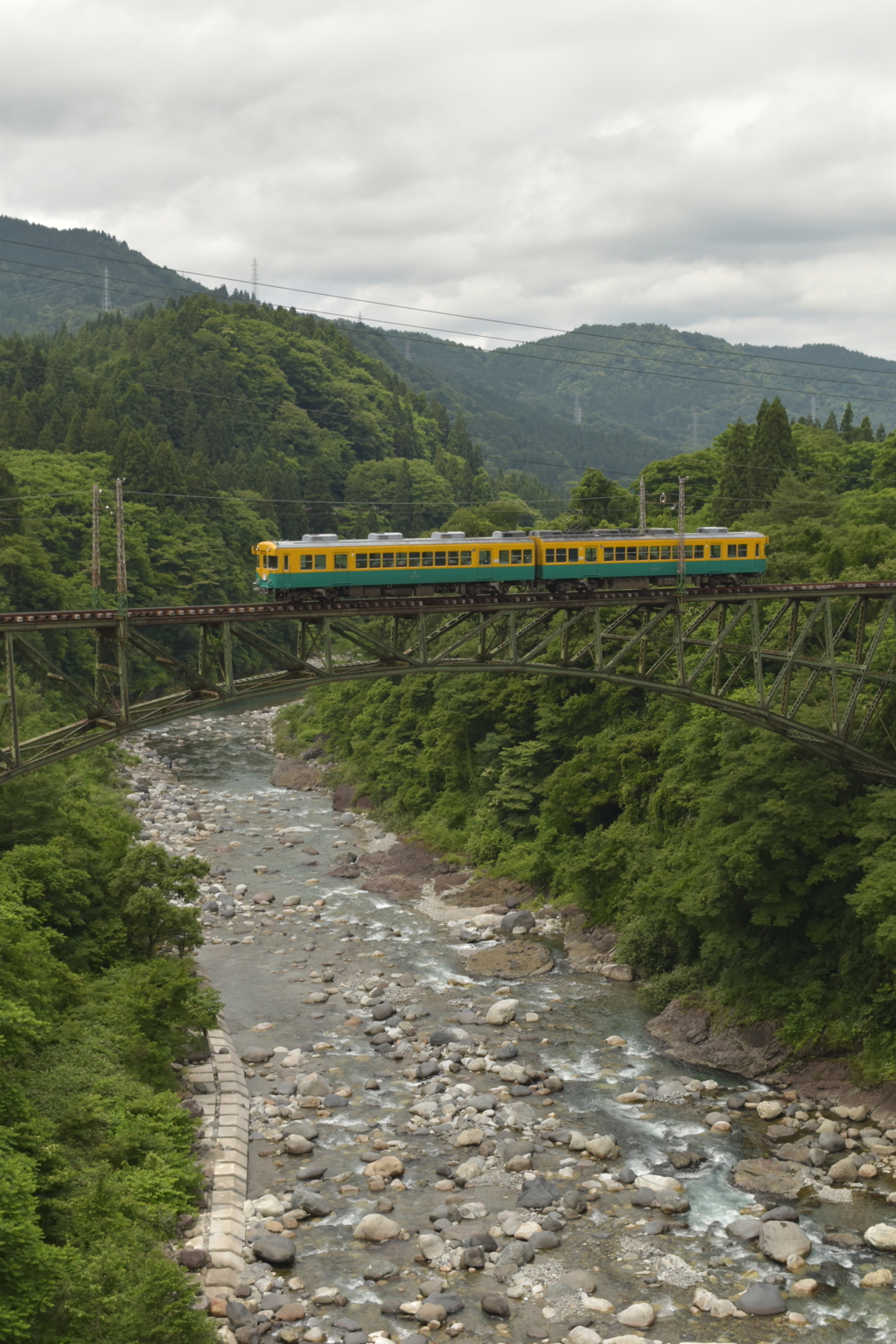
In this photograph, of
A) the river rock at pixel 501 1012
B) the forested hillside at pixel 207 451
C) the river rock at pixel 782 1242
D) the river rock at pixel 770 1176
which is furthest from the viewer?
the forested hillside at pixel 207 451

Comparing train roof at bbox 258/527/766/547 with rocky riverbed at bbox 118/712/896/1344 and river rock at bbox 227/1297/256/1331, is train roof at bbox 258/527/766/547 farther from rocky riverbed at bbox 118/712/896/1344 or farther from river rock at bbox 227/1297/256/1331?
river rock at bbox 227/1297/256/1331

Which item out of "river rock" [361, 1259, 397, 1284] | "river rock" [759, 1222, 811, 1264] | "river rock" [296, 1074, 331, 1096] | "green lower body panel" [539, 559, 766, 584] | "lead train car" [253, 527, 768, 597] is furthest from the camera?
"green lower body panel" [539, 559, 766, 584]

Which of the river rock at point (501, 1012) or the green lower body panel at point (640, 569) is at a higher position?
the green lower body panel at point (640, 569)

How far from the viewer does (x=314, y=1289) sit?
2280cm

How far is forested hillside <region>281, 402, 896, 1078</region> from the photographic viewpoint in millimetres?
31891

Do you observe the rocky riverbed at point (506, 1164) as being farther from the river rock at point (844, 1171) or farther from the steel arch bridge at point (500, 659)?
the steel arch bridge at point (500, 659)

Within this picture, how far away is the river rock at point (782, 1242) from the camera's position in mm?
23688

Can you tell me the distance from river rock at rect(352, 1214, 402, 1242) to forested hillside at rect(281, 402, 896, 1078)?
504 inches

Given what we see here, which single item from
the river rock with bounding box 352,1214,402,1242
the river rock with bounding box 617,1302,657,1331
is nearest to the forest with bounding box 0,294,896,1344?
the river rock with bounding box 352,1214,402,1242

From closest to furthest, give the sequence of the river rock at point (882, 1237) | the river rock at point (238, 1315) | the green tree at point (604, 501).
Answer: the river rock at point (238, 1315), the river rock at point (882, 1237), the green tree at point (604, 501)

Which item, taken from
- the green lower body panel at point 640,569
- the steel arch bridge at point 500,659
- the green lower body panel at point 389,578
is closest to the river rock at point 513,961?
the steel arch bridge at point 500,659

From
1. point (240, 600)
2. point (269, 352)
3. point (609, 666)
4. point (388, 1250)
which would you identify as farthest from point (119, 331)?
point (388, 1250)

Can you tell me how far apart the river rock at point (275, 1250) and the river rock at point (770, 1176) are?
401 inches

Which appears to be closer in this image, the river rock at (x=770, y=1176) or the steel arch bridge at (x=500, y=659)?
the river rock at (x=770, y=1176)
